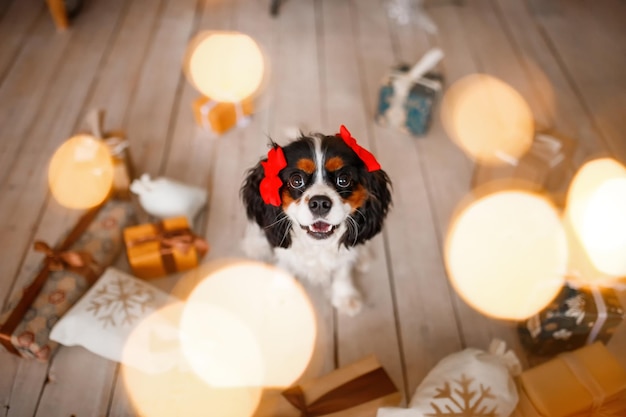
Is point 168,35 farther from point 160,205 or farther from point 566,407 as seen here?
point 566,407

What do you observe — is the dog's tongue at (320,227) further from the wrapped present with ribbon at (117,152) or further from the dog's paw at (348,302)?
the wrapped present with ribbon at (117,152)

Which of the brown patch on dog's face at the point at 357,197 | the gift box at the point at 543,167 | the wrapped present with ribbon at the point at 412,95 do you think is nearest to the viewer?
the brown patch on dog's face at the point at 357,197

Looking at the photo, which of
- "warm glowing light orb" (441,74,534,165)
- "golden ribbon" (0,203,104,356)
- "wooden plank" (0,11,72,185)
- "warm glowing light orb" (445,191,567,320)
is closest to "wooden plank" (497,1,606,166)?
"warm glowing light orb" (441,74,534,165)

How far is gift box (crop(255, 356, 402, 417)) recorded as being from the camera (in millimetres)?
1438

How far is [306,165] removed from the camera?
53.9 inches

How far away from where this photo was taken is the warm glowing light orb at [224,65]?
2.65m

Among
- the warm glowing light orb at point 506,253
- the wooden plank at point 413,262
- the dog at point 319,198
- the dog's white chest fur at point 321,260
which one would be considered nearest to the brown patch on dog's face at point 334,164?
the dog at point 319,198

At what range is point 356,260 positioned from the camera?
71.3 inches

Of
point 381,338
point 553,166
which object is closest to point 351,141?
point 381,338

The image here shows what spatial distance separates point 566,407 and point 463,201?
0.99m

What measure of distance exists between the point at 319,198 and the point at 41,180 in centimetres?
144

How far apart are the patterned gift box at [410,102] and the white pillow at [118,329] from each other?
137 cm

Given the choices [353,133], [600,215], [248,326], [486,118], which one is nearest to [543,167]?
[600,215]

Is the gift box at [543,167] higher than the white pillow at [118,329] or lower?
higher
